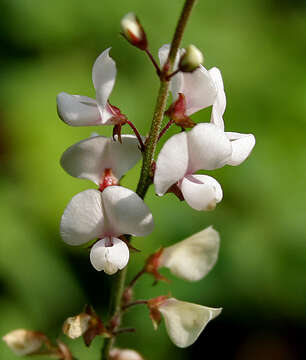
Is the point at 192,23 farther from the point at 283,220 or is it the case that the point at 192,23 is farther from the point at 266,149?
the point at 283,220

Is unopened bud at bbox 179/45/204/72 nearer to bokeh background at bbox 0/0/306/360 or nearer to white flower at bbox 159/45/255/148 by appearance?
white flower at bbox 159/45/255/148

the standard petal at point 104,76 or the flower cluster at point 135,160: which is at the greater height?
the standard petal at point 104,76

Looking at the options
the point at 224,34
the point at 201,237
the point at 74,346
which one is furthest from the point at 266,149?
the point at 201,237

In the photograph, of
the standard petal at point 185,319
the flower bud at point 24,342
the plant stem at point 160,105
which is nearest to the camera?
the plant stem at point 160,105

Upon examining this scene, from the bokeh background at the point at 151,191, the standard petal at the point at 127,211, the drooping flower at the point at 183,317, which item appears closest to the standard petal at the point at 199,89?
the standard petal at the point at 127,211

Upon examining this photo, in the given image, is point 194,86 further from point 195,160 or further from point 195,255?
point 195,255

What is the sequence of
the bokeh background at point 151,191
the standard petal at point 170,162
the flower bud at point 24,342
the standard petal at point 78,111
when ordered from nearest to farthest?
1. the standard petal at point 170,162
2. the standard petal at point 78,111
3. the flower bud at point 24,342
4. the bokeh background at point 151,191

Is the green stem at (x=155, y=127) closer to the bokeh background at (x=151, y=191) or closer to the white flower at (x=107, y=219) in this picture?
the white flower at (x=107, y=219)
